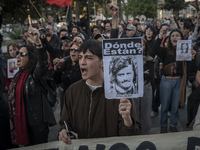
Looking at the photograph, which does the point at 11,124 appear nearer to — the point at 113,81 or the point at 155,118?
the point at 113,81

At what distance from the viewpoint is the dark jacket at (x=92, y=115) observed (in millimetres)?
2293

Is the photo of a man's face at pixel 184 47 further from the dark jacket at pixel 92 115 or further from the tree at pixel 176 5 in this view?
the tree at pixel 176 5

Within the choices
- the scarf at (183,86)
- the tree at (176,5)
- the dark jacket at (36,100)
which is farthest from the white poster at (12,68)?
the tree at (176,5)

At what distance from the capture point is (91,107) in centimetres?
233

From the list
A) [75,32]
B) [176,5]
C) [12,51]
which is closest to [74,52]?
[12,51]

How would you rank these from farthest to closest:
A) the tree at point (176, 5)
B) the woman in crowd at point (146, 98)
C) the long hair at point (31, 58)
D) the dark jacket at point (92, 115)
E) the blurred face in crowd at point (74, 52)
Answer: the tree at point (176, 5) → the woman in crowd at point (146, 98) → the blurred face in crowd at point (74, 52) → the long hair at point (31, 58) → the dark jacket at point (92, 115)

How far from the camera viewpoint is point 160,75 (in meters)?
5.21

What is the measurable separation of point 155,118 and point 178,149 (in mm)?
3421

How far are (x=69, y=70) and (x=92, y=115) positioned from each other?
193cm

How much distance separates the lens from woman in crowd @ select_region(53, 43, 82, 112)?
13.1 ft

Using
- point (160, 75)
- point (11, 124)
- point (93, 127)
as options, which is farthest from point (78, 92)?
point (160, 75)

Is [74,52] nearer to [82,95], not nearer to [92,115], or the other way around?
[82,95]

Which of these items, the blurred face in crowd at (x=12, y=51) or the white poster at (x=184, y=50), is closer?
the white poster at (x=184, y=50)

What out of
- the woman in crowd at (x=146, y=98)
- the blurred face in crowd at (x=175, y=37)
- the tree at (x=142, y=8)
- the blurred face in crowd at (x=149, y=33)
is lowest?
the woman in crowd at (x=146, y=98)
